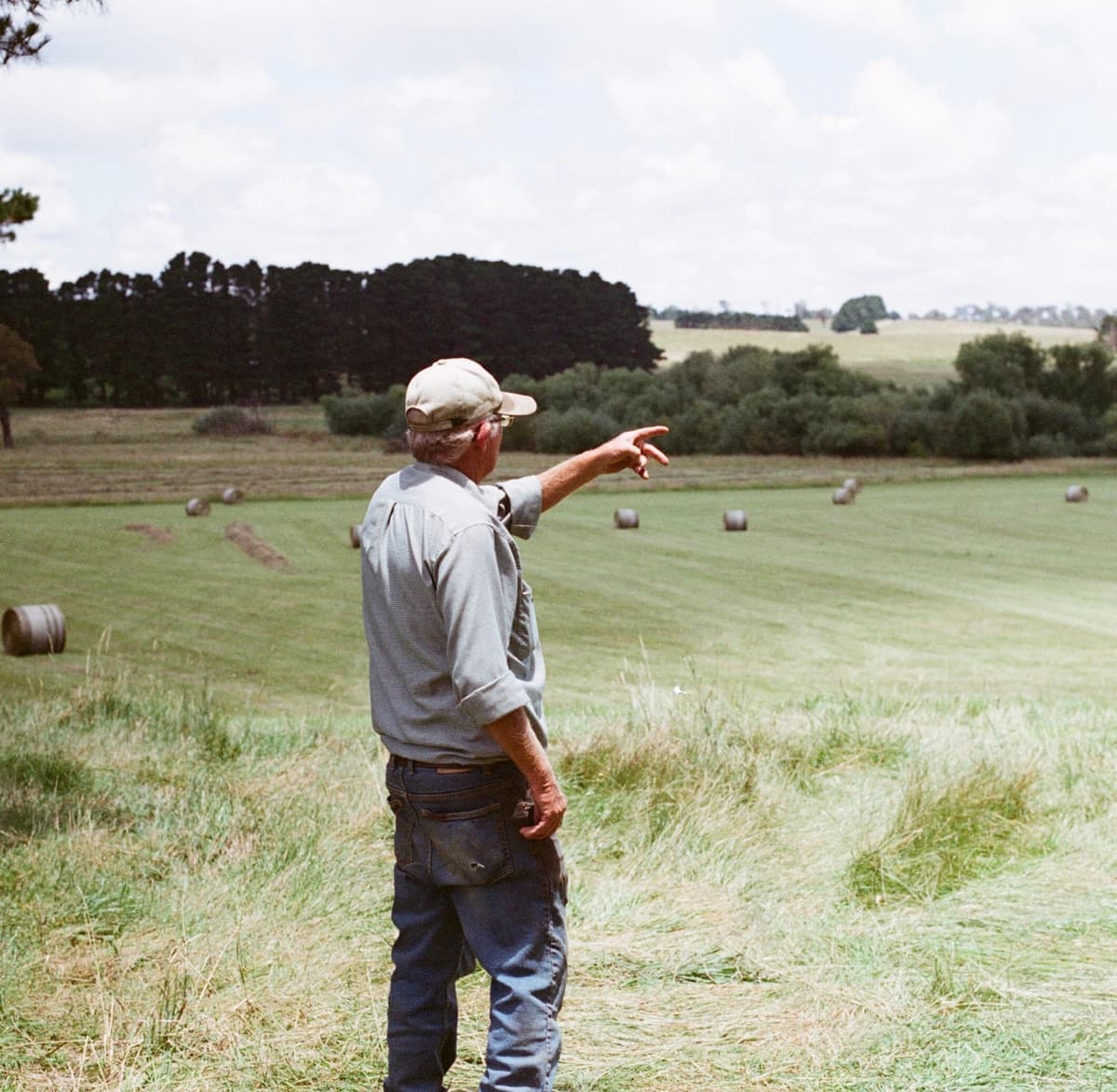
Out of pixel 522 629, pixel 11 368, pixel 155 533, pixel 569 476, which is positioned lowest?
pixel 155 533

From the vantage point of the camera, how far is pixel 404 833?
A: 8.57 ft

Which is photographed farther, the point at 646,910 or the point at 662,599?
the point at 662,599

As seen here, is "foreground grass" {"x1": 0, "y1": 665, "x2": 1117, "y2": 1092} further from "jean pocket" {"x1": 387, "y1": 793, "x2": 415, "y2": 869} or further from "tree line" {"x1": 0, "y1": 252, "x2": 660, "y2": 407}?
"tree line" {"x1": 0, "y1": 252, "x2": 660, "y2": 407}

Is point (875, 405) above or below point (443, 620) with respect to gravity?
above

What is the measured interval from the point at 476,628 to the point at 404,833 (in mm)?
489

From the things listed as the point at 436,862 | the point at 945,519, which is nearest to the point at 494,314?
the point at 945,519

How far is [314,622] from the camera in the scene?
42.5 ft

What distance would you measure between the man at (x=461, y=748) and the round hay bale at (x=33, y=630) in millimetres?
9302

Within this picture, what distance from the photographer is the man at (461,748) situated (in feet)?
7.99

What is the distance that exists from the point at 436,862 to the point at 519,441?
72.0ft

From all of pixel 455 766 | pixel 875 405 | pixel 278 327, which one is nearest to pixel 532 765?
pixel 455 766

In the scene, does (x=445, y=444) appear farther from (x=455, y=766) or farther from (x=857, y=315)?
(x=857, y=315)

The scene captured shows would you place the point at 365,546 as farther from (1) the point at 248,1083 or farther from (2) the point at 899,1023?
(2) the point at 899,1023

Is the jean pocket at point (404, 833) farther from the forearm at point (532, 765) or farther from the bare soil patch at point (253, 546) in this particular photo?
the bare soil patch at point (253, 546)
